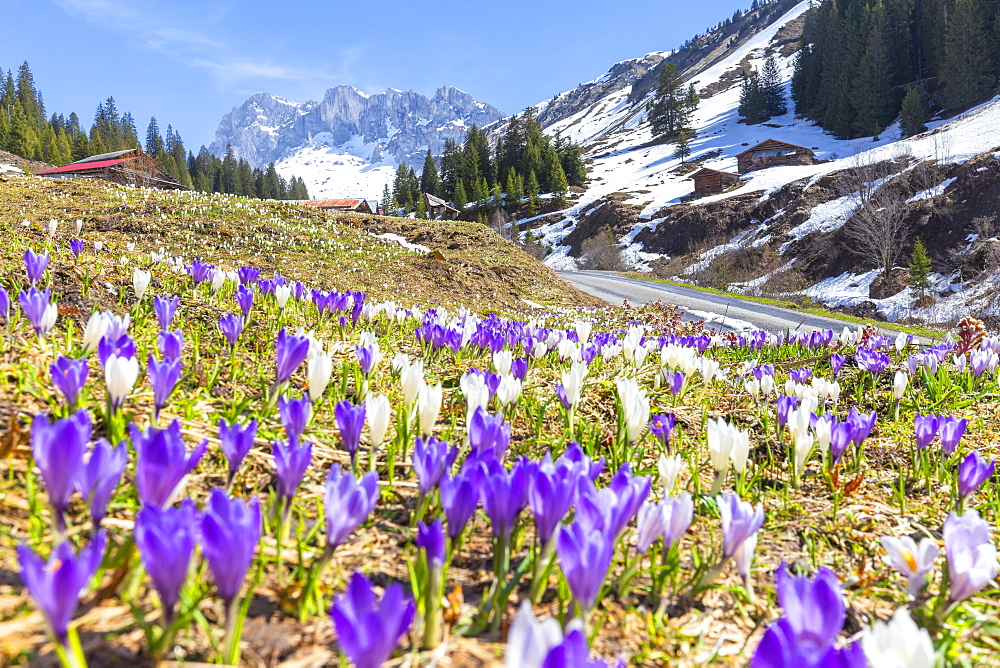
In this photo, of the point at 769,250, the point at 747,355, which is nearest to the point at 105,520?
the point at 747,355

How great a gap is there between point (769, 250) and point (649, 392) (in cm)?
3960

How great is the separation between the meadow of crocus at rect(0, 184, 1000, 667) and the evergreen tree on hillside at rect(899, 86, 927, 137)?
6909 centimetres

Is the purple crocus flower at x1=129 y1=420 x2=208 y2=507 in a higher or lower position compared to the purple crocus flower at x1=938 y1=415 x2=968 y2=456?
higher

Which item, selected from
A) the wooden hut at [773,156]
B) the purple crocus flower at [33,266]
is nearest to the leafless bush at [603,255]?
the wooden hut at [773,156]

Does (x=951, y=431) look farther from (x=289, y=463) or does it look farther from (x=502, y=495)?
(x=289, y=463)

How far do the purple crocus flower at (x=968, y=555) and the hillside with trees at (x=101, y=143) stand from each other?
83646 mm

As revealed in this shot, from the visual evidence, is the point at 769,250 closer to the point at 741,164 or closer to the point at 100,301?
the point at 741,164

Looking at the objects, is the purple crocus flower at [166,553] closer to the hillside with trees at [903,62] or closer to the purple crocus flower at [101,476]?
the purple crocus flower at [101,476]

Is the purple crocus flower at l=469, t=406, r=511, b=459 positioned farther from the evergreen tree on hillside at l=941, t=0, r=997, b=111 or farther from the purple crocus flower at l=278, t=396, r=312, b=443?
the evergreen tree on hillside at l=941, t=0, r=997, b=111

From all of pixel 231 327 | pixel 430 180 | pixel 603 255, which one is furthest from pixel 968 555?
pixel 430 180

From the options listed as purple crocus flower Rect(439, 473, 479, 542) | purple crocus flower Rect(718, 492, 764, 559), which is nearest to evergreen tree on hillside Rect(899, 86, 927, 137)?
purple crocus flower Rect(718, 492, 764, 559)

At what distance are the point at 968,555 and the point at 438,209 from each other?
70564 millimetres

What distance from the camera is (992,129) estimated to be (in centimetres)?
3722

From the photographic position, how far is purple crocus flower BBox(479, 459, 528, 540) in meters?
1.10
